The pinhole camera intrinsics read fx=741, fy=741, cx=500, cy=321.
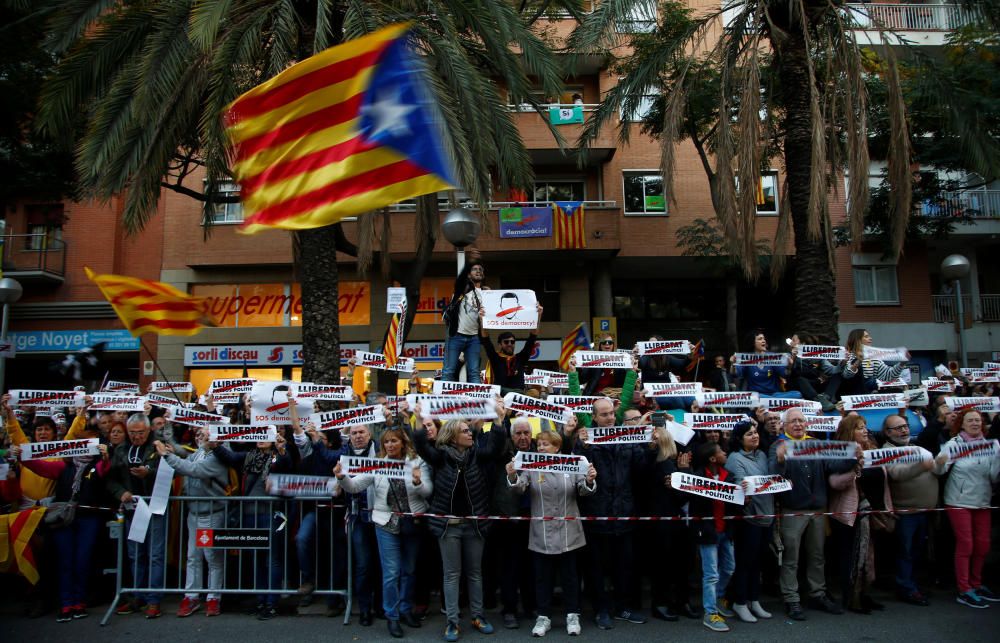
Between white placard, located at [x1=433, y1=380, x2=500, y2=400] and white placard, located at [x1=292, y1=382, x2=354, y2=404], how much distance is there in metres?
1.13

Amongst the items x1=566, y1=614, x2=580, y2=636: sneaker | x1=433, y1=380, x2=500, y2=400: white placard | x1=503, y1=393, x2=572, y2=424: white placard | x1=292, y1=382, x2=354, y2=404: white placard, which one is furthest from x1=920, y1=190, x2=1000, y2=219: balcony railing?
x1=292, y1=382, x2=354, y2=404: white placard

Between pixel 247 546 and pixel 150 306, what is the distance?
3901 mm

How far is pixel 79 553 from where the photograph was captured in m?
7.17

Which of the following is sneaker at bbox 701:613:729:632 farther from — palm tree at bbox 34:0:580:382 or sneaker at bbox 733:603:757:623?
palm tree at bbox 34:0:580:382

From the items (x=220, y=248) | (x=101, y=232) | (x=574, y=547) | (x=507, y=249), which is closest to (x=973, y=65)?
(x=507, y=249)

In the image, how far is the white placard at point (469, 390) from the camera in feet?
21.9

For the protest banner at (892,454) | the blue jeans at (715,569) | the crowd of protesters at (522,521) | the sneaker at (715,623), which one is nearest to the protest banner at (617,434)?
the crowd of protesters at (522,521)

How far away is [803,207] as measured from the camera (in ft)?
34.9

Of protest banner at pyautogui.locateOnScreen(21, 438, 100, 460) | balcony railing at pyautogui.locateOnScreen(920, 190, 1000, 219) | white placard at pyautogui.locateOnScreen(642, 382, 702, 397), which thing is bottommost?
protest banner at pyautogui.locateOnScreen(21, 438, 100, 460)

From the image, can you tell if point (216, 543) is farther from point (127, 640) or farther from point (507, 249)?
point (507, 249)

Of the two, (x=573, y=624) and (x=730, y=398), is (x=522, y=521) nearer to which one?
(x=573, y=624)

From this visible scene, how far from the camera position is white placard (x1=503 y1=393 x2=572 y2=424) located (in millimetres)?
6641

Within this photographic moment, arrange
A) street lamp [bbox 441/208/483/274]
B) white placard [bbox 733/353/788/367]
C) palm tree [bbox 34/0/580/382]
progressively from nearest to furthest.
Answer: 1. white placard [bbox 733/353/788/367]
2. palm tree [bbox 34/0/580/382]
3. street lamp [bbox 441/208/483/274]

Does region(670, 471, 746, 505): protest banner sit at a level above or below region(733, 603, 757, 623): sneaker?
above
